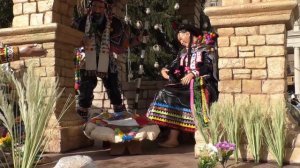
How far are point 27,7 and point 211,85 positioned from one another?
273cm

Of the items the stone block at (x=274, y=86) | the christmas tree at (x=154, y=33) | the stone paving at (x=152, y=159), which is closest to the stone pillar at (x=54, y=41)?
the stone paving at (x=152, y=159)

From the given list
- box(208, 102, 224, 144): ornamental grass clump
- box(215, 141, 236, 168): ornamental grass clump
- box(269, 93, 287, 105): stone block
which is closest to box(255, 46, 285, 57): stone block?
box(269, 93, 287, 105): stone block

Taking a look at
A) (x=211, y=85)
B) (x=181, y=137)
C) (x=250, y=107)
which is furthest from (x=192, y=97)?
(x=250, y=107)

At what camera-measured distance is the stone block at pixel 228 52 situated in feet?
14.6

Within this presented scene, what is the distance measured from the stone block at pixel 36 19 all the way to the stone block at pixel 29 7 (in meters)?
0.07

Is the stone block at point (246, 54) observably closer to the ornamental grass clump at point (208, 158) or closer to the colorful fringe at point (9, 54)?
the ornamental grass clump at point (208, 158)

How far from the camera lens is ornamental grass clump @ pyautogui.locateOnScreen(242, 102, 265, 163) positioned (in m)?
4.06

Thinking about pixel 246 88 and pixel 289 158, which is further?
pixel 246 88

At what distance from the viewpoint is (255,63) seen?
436 cm

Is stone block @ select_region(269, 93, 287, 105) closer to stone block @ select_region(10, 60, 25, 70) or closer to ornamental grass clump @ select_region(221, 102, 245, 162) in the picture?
ornamental grass clump @ select_region(221, 102, 245, 162)

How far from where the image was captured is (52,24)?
17.1ft

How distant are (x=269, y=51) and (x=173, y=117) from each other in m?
1.81

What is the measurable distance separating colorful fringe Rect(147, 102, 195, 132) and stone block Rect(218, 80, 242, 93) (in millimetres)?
1123

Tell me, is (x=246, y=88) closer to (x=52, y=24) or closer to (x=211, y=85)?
(x=211, y=85)
